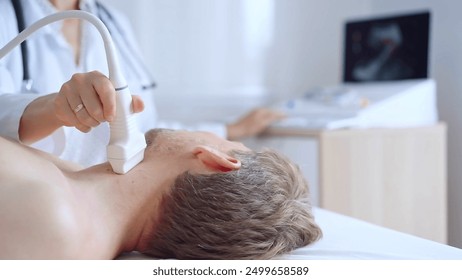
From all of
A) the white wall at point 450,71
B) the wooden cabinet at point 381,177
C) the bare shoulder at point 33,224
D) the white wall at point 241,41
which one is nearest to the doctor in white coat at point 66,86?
the bare shoulder at point 33,224

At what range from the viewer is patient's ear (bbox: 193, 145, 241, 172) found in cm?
72

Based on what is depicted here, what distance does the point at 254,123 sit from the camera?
5.08 feet

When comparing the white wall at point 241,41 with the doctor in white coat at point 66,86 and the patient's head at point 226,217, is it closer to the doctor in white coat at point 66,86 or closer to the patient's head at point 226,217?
the doctor in white coat at point 66,86

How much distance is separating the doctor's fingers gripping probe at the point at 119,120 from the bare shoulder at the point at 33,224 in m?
0.10

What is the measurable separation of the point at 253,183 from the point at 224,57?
1.21 meters

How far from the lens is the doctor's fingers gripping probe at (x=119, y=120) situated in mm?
655

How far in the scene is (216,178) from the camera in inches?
28.0

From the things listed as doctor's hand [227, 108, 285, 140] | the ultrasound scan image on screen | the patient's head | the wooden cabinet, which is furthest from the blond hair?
the ultrasound scan image on screen

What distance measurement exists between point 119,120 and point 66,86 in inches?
3.0

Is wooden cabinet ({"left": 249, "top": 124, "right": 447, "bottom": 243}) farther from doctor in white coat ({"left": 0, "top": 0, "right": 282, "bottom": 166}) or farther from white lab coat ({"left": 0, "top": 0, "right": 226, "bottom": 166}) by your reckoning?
white lab coat ({"left": 0, "top": 0, "right": 226, "bottom": 166})

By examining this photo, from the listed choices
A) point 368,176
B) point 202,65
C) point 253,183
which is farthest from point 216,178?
point 202,65

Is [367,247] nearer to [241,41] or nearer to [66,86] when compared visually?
[66,86]

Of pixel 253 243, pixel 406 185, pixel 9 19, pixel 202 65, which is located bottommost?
pixel 406 185

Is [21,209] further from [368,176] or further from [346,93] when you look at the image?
[346,93]
